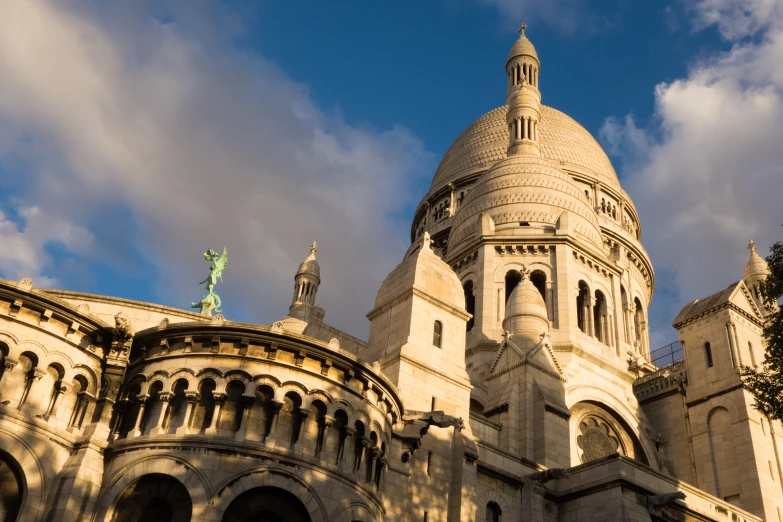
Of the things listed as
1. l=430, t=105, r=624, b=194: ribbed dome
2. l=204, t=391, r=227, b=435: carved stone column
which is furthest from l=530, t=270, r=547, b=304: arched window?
l=204, t=391, r=227, b=435: carved stone column

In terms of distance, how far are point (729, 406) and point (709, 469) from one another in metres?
3.31

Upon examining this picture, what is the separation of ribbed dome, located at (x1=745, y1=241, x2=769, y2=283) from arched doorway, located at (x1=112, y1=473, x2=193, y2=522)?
48.8m

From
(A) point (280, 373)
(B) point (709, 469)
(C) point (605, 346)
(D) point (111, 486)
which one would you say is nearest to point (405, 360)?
(A) point (280, 373)

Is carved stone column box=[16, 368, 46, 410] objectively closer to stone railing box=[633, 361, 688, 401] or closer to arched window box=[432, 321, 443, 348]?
arched window box=[432, 321, 443, 348]

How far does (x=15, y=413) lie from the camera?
23734 mm

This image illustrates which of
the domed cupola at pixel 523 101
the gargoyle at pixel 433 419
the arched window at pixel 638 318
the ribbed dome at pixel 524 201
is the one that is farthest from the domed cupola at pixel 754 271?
the gargoyle at pixel 433 419

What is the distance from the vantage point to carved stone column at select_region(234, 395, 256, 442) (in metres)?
24.5

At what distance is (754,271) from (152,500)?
165 ft

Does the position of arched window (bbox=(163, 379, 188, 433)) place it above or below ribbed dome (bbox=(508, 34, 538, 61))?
below

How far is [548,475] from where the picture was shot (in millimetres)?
33906

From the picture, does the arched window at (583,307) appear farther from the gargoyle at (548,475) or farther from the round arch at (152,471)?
the round arch at (152,471)

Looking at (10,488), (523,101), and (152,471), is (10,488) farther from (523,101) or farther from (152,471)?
(523,101)

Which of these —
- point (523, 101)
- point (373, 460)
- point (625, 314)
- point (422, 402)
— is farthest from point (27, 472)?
point (523, 101)

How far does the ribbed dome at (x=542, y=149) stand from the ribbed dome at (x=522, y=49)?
21.3 ft
